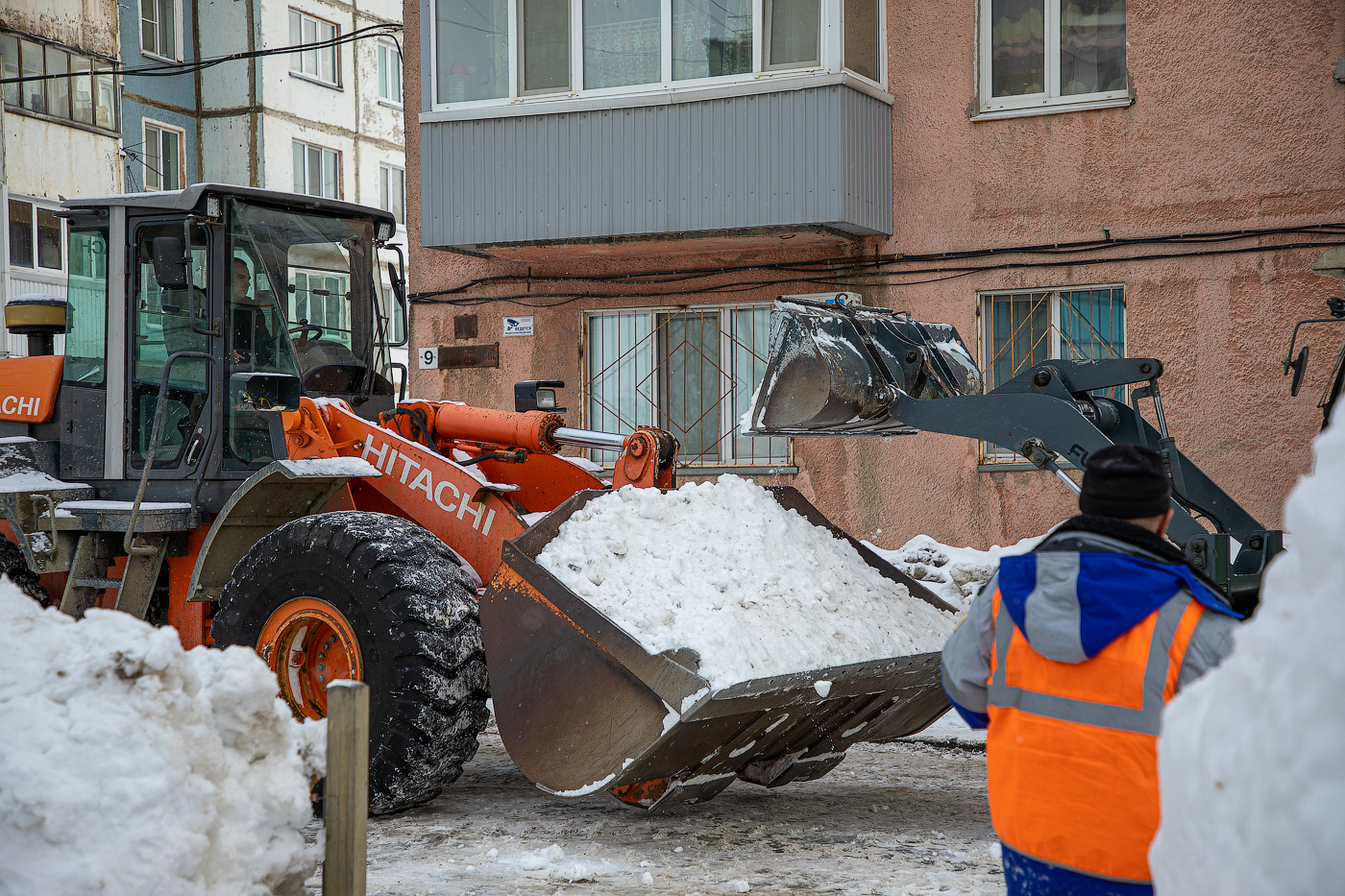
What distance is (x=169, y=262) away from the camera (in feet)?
18.4

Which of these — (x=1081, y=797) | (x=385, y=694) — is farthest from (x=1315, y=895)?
(x=385, y=694)

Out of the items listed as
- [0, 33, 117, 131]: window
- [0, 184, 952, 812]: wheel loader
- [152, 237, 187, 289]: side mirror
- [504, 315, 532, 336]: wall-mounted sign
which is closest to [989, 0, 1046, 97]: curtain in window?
[504, 315, 532, 336]: wall-mounted sign

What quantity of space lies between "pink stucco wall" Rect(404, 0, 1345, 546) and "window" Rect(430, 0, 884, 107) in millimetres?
857

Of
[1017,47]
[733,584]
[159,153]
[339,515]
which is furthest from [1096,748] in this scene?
[159,153]

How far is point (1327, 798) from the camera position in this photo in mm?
1517

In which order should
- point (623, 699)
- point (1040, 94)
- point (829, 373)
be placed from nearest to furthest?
1. point (623, 699)
2. point (829, 373)
3. point (1040, 94)

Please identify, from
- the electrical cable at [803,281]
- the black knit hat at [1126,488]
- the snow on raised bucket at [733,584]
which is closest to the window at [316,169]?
the electrical cable at [803,281]

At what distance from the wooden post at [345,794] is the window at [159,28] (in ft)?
75.5

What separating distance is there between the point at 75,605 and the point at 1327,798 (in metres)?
5.83

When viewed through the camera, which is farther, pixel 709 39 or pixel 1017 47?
pixel 709 39

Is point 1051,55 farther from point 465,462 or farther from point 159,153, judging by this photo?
point 159,153

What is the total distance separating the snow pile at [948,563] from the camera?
923 centimetres

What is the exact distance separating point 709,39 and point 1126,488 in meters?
8.61

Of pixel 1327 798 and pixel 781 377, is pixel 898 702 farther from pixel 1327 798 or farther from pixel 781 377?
pixel 1327 798
